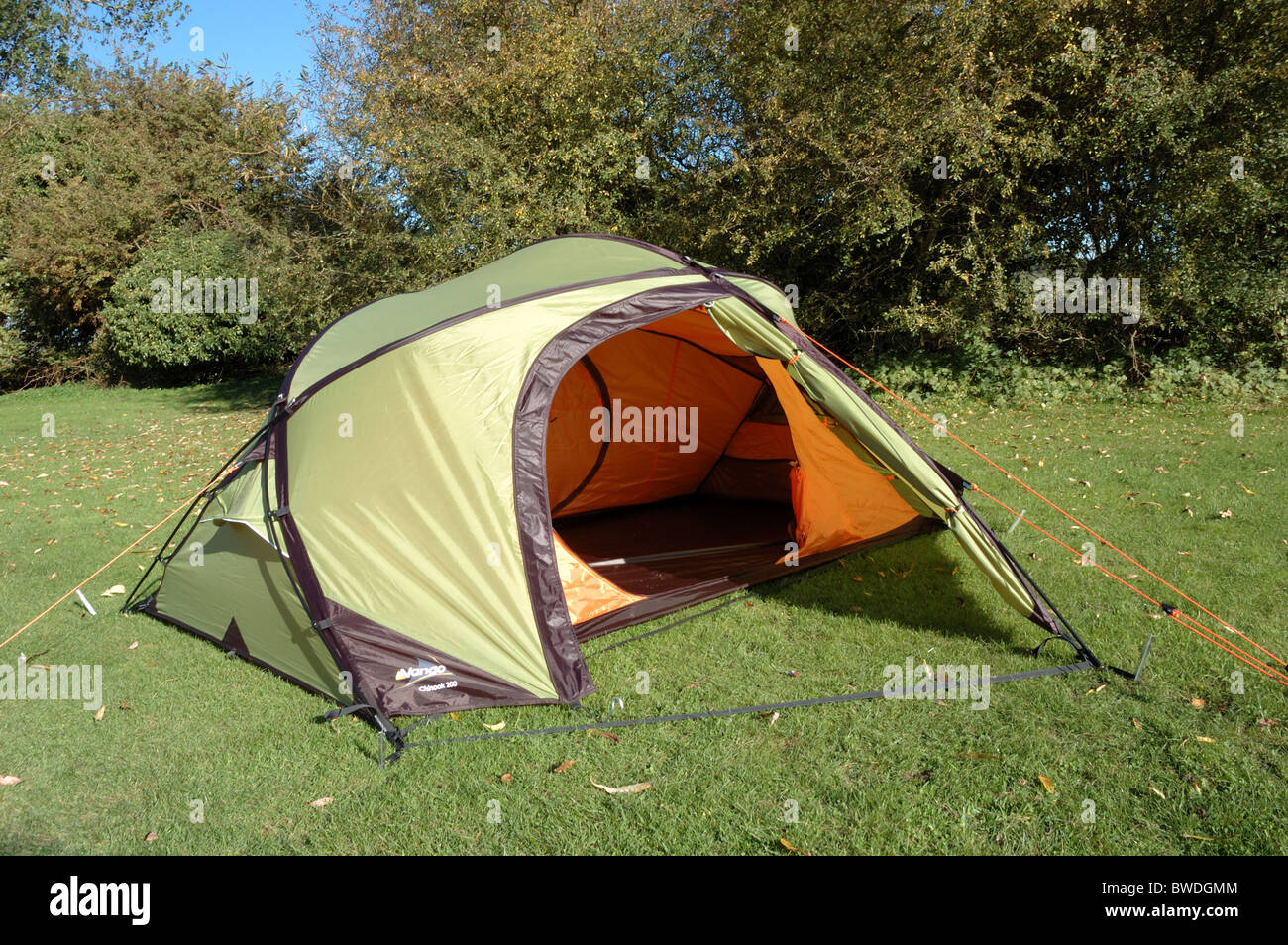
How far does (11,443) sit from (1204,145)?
1493 cm

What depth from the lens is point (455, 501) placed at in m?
4.01

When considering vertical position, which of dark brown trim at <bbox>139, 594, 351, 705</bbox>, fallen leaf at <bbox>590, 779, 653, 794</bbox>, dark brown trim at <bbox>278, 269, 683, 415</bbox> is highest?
dark brown trim at <bbox>278, 269, 683, 415</bbox>

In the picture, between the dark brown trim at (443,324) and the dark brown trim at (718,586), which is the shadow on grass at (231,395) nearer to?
the dark brown trim at (443,324)

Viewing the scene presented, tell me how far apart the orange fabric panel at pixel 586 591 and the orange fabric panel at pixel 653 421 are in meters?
1.60

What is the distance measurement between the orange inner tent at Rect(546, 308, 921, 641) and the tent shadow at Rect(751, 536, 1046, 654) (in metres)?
0.20

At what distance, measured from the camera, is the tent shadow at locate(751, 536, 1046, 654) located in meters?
4.53

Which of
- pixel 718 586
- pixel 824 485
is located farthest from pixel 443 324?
pixel 824 485

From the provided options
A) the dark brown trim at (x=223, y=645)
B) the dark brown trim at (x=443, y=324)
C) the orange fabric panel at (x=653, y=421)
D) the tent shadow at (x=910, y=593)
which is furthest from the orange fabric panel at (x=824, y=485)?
the dark brown trim at (x=223, y=645)
